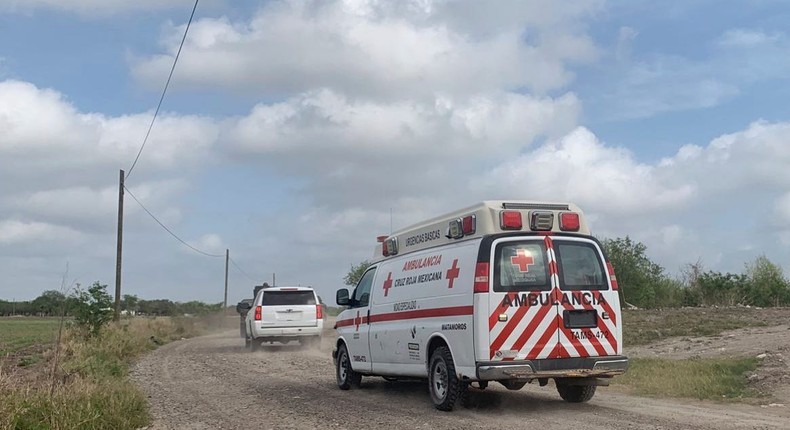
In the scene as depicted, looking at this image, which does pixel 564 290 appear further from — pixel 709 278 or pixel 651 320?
pixel 709 278

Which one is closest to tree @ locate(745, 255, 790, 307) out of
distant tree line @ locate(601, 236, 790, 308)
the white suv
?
distant tree line @ locate(601, 236, 790, 308)

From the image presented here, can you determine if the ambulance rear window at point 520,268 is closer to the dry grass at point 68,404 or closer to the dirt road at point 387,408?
the dirt road at point 387,408

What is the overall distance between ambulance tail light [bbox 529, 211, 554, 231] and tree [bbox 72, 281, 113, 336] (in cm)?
1949

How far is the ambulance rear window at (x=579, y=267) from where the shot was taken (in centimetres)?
1011

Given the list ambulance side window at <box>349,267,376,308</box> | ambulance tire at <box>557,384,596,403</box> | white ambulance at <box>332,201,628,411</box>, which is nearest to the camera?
white ambulance at <box>332,201,628,411</box>

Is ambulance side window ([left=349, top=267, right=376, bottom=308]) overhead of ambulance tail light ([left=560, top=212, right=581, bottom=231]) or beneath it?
beneath

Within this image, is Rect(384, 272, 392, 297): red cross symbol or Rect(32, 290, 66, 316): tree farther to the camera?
Rect(384, 272, 392, 297): red cross symbol

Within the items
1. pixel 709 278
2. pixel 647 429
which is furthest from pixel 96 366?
pixel 709 278

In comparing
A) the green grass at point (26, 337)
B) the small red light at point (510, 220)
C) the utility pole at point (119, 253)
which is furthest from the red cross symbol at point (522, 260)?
the utility pole at point (119, 253)

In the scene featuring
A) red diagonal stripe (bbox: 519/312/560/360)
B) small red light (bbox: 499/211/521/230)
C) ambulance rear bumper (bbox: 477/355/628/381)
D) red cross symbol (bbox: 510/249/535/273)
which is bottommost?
ambulance rear bumper (bbox: 477/355/628/381)

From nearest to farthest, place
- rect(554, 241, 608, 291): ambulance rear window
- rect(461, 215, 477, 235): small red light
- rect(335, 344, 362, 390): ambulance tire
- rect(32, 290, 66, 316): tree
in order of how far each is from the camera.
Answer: rect(32, 290, 66, 316): tree, rect(554, 241, 608, 291): ambulance rear window, rect(461, 215, 477, 235): small red light, rect(335, 344, 362, 390): ambulance tire

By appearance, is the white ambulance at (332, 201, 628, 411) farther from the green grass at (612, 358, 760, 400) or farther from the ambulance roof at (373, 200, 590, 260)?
the green grass at (612, 358, 760, 400)

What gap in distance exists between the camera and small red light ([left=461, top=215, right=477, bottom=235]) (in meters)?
10.5

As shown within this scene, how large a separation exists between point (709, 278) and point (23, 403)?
32.5 m
